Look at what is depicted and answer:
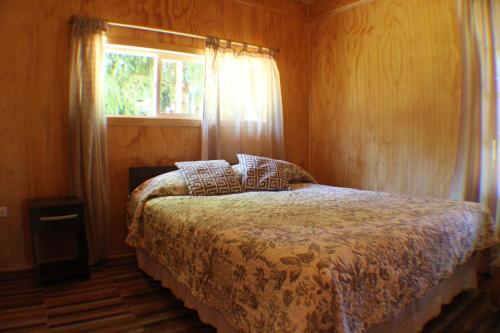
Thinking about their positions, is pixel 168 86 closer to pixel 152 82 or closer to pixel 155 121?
pixel 152 82

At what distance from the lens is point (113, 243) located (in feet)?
10.7

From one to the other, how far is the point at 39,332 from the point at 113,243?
52.2 inches

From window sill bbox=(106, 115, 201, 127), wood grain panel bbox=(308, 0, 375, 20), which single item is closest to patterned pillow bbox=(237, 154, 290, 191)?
A: window sill bbox=(106, 115, 201, 127)

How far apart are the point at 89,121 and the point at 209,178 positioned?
44.3 inches

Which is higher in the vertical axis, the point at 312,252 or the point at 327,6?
the point at 327,6

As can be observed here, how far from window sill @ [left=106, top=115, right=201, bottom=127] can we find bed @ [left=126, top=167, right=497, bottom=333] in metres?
0.89

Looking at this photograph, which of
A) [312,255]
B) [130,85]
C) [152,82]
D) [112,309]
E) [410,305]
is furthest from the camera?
[152,82]

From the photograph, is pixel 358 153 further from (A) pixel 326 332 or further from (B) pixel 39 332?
(B) pixel 39 332

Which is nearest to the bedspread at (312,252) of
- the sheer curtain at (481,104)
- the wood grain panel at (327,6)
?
the sheer curtain at (481,104)

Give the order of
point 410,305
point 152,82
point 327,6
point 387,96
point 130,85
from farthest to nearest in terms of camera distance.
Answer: point 327,6
point 387,96
point 152,82
point 130,85
point 410,305

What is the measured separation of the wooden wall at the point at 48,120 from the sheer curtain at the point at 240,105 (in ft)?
0.75

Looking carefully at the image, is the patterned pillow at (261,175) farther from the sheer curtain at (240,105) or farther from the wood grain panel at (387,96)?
the wood grain panel at (387,96)

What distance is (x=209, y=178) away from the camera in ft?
9.65

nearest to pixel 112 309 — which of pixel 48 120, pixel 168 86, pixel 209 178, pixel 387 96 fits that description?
pixel 209 178
